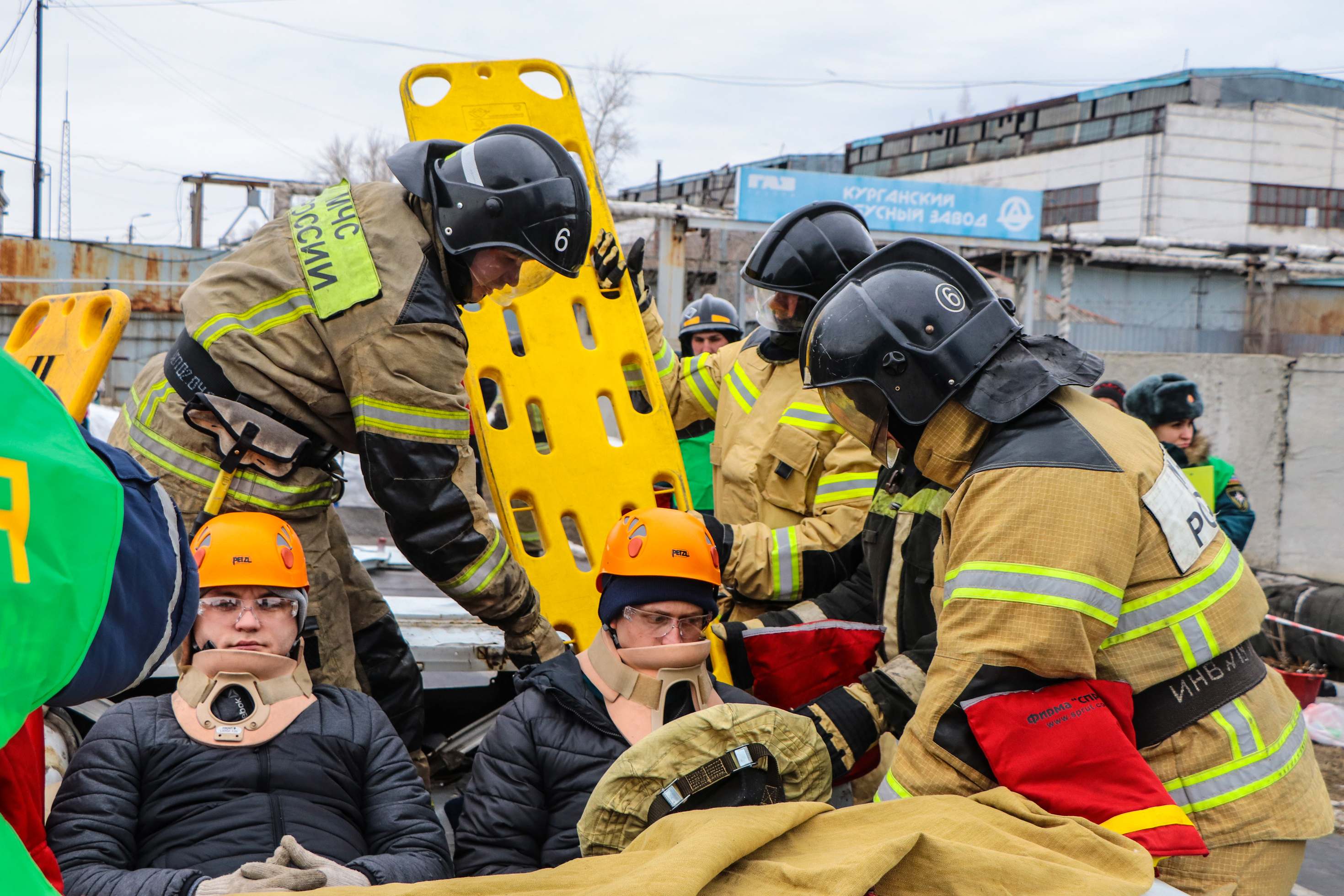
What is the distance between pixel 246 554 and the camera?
102 inches

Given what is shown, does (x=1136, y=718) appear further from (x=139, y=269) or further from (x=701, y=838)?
(x=139, y=269)

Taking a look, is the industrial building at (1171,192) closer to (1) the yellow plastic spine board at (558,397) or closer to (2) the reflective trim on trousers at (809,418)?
(1) the yellow plastic spine board at (558,397)

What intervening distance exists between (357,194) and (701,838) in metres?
2.21

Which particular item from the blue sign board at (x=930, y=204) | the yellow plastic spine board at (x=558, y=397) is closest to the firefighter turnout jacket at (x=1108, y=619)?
the yellow plastic spine board at (x=558, y=397)

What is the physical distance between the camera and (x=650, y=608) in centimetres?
272

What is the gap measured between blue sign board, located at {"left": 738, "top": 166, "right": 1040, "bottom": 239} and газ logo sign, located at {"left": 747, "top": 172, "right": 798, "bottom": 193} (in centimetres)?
4

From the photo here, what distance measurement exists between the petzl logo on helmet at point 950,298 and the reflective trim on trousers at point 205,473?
5.87ft

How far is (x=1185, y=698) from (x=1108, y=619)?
27cm

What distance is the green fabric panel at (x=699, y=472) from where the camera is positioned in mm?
5988

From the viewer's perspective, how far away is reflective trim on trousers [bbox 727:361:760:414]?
3.78 m

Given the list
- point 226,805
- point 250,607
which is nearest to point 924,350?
point 250,607

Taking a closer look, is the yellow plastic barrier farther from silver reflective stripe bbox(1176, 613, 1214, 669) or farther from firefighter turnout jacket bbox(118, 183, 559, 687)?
silver reflective stripe bbox(1176, 613, 1214, 669)

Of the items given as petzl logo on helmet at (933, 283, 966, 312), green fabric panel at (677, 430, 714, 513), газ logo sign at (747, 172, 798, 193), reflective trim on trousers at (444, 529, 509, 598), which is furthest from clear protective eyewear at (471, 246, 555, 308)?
газ logo sign at (747, 172, 798, 193)

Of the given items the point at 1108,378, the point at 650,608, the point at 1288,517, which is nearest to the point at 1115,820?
the point at 650,608
